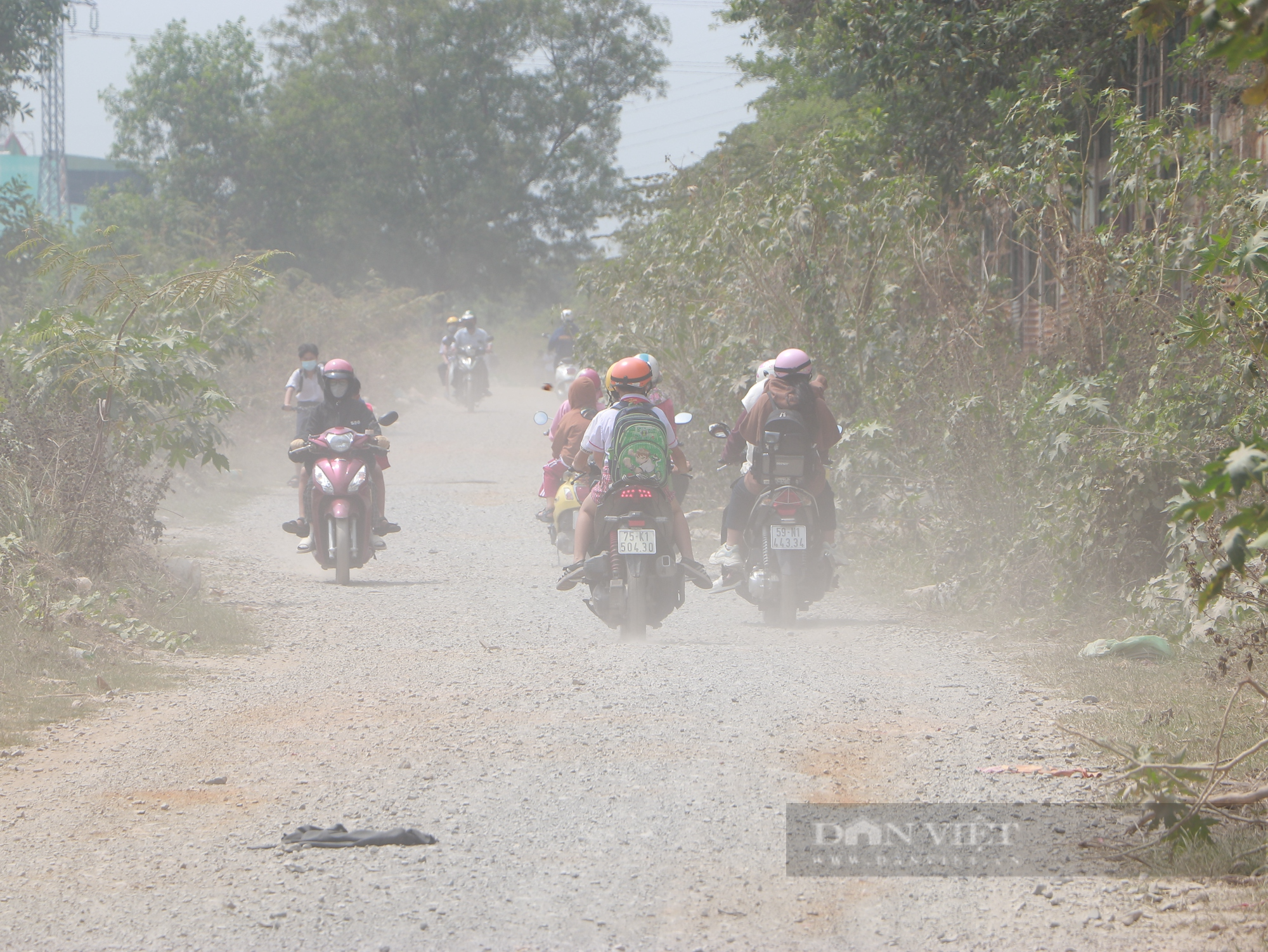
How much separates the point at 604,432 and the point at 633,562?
0.88 metres

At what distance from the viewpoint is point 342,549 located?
37.9 feet

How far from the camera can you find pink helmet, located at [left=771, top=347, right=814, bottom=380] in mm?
9531

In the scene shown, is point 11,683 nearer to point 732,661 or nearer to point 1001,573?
point 732,661

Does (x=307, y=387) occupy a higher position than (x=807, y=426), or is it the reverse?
(x=307, y=387)

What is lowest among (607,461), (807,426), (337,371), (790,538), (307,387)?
(790,538)

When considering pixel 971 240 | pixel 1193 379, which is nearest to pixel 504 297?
pixel 971 240

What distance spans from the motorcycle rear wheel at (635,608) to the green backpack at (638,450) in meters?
0.61

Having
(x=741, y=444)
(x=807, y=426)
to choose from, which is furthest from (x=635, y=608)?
(x=807, y=426)

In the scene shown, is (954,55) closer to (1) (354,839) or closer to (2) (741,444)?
(2) (741,444)

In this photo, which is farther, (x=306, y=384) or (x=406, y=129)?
(x=406, y=129)

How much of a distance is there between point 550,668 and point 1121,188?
489cm

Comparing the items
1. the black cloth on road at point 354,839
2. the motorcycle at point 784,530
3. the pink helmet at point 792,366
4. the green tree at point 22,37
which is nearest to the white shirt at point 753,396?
the pink helmet at point 792,366

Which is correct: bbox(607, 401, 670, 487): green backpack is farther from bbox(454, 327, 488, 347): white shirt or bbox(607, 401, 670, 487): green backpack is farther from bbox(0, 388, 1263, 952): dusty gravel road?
bbox(454, 327, 488, 347): white shirt
